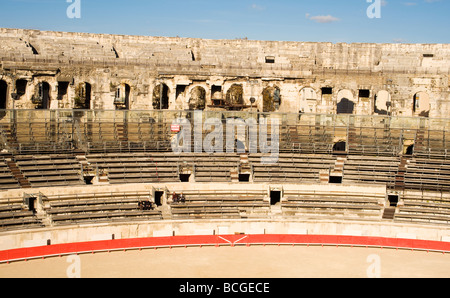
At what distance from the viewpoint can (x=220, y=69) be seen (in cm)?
5441

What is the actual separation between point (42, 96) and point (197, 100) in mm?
12724

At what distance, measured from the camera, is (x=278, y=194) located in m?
45.2

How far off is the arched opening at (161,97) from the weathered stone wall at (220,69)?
0.36 metres

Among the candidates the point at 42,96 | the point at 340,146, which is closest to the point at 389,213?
the point at 340,146

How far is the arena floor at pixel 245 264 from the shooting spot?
32.2m

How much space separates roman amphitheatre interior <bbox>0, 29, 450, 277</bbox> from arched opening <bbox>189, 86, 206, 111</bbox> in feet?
0.40

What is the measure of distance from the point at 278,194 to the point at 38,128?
18.0m

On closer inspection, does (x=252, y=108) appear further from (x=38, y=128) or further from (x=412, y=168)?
(x=38, y=128)

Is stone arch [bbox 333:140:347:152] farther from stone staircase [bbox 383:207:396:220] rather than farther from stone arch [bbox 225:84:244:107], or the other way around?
stone arch [bbox 225:84:244:107]

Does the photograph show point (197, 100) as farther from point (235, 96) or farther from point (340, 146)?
point (340, 146)

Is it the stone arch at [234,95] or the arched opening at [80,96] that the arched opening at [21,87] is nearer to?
the arched opening at [80,96]

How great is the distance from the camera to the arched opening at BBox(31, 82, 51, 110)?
166ft

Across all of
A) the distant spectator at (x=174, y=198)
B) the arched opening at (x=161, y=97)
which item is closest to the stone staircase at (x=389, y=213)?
the distant spectator at (x=174, y=198)

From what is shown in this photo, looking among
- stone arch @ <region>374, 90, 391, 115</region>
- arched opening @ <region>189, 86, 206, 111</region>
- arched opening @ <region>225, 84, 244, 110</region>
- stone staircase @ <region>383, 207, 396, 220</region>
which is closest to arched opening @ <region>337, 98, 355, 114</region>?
stone arch @ <region>374, 90, 391, 115</region>
